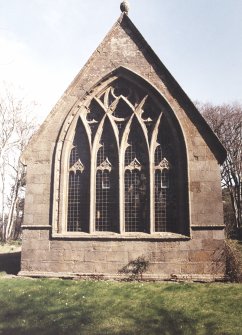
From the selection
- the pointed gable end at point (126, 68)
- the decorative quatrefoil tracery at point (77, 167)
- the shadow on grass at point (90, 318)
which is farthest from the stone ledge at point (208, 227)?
the decorative quatrefoil tracery at point (77, 167)

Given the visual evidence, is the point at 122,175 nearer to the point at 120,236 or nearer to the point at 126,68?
the point at 120,236

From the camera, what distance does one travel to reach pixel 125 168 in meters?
11.4

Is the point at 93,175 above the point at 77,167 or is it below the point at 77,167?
below

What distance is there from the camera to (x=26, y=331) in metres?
6.56

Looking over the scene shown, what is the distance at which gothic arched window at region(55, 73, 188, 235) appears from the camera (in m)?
10.9

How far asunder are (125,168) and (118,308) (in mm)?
5001

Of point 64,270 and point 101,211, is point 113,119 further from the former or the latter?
point 64,270

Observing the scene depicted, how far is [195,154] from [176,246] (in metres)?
3.10

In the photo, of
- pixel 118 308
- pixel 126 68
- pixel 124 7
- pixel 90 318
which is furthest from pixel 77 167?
pixel 124 7

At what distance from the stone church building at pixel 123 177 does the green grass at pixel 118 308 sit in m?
1.00

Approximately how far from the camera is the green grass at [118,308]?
6.61m

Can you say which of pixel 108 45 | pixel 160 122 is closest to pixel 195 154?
pixel 160 122

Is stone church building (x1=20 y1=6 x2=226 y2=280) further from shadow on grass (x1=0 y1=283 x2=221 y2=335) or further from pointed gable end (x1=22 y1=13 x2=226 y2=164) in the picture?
shadow on grass (x1=0 y1=283 x2=221 y2=335)

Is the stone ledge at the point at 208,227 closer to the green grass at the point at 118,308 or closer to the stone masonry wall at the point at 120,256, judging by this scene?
the stone masonry wall at the point at 120,256
